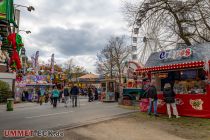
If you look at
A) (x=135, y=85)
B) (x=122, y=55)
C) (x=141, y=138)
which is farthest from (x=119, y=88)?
(x=122, y=55)

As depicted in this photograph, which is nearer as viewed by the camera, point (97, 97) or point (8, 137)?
point (8, 137)

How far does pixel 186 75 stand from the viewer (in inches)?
639

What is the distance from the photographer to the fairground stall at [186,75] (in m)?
13.6

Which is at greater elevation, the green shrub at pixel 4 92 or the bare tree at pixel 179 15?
the bare tree at pixel 179 15

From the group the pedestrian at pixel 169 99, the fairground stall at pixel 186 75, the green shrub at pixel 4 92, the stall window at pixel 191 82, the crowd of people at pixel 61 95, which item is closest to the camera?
the fairground stall at pixel 186 75

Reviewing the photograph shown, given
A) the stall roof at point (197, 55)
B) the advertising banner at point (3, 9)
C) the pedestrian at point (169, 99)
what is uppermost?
the advertising banner at point (3, 9)

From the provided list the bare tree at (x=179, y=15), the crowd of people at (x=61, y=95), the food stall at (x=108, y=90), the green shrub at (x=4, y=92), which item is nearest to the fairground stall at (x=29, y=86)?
the crowd of people at (x=61, y=95)

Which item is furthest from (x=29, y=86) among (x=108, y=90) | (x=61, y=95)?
(x=108, y=90)

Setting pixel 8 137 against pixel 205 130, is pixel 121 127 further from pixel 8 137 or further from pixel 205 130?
pixel 8 137

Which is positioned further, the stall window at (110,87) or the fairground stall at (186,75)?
the stall window at (110,87)

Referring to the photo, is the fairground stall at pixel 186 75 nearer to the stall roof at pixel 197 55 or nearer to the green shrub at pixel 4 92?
the stall roof at pixel 197 55

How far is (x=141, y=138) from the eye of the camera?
348 inches

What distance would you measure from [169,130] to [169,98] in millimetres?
3587

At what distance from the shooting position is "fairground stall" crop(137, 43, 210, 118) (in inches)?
537
